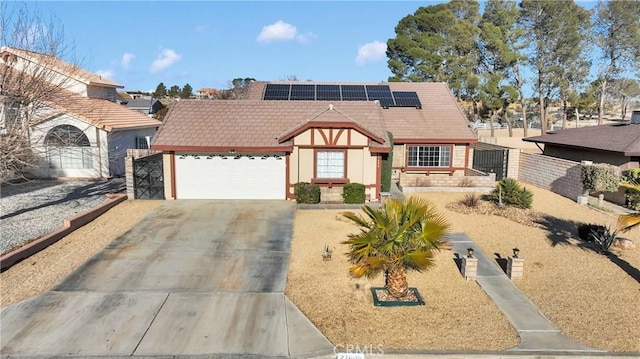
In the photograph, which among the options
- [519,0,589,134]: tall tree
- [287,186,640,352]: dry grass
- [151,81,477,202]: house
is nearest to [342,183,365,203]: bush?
[151,81,477,202]: house

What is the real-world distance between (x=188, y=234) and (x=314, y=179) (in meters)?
6.59

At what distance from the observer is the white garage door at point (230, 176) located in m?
19.3

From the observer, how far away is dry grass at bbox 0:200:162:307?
9.87 meters

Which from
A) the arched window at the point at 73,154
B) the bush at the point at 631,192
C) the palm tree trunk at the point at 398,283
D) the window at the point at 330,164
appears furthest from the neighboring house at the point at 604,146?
the arched window at the point at 73,154

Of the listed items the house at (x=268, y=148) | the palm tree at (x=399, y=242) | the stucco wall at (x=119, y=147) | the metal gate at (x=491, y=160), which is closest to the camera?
the palm tree at (x=399, y=242)

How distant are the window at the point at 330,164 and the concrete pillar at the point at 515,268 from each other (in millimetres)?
9527

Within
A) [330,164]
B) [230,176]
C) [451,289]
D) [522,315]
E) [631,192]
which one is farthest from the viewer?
[230,176]

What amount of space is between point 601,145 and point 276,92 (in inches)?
698

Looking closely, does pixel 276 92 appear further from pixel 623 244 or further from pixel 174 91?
pixel 174 91

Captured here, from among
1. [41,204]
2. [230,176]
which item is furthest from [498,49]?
[41,204]

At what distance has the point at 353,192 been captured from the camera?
61.0ft

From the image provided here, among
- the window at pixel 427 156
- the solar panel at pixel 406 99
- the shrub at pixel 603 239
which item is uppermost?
the solar panel at pixel 406 99

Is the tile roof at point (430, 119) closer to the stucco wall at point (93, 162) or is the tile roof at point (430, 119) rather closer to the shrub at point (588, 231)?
the stucco wall at point (93, 162)

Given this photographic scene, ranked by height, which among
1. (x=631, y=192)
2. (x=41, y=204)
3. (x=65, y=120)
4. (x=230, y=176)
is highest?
(x=65, y=120)
